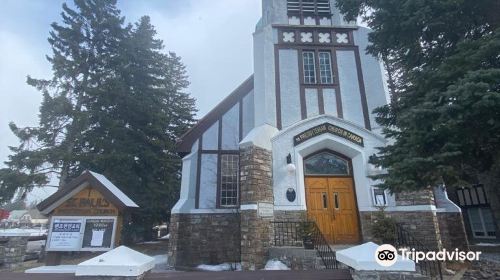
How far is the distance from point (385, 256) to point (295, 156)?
6635mm

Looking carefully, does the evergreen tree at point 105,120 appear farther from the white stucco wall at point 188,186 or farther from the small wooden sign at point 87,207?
the small wooden sign at point 87,207

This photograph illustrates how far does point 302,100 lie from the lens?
1110cm

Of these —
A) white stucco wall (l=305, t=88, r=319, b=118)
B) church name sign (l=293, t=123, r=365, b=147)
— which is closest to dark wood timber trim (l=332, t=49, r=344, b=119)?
church name sign (l=293, t=123, r=365, b=147)

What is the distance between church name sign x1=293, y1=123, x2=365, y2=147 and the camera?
10.4 metres

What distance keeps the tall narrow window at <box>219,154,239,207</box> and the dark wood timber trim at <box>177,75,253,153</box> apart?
5.05 ft

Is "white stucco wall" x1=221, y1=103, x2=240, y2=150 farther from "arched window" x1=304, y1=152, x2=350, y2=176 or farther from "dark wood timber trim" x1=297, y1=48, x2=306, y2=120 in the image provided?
"arched window" x1=304, y1=152, x2=350, y2=176

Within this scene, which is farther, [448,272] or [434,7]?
[448,272]

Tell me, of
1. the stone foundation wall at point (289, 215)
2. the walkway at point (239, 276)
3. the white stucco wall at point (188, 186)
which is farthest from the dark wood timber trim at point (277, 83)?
the walkway at point (239, 276)

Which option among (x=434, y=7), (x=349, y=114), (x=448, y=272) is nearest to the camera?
(x=434, y=7)

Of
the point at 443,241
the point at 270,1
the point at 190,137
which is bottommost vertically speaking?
the point at 443,241

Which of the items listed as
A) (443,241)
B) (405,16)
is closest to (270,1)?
(405,16)

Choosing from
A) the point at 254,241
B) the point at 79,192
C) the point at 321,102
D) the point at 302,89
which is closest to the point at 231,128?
the point at 302,89

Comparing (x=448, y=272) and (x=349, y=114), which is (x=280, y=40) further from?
(x=448, y=272)

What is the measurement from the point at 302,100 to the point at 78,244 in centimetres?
864
